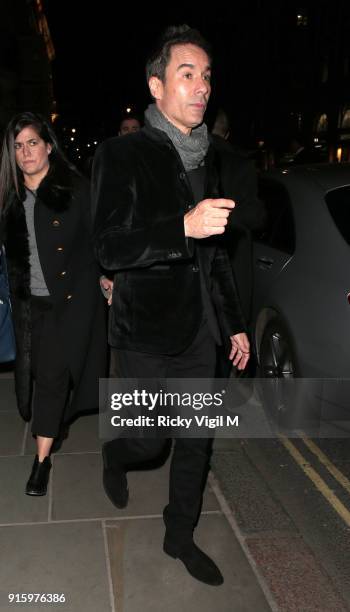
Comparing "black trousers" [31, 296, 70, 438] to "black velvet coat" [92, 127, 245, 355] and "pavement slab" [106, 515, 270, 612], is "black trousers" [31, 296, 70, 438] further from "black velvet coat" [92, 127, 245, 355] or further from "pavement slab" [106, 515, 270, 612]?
"black velvet coat" [92, 127, 245, 355]

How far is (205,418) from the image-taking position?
9.30ft

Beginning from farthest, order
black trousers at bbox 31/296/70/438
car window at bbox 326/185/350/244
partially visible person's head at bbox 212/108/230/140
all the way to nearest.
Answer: partially visible person's head at bbox 212/108/230/140
car window at bbox 326/185/350/244
black trousers at bbox 31/296/70/438

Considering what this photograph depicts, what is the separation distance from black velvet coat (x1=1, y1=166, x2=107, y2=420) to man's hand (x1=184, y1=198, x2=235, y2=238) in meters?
1.35

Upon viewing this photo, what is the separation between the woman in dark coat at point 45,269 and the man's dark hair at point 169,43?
105cm

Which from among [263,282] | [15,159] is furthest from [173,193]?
[263,282]

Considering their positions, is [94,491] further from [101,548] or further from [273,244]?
[273,244]

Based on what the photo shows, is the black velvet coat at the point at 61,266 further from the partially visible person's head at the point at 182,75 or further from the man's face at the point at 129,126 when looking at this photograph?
the man's face at the point at 129,126

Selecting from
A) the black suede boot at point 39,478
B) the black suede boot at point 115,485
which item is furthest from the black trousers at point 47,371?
the black suede boot at point 115,485

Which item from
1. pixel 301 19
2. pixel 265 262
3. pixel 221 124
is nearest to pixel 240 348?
pixel 265 262

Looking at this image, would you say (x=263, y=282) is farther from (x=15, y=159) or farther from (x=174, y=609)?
(x=174, y=609)

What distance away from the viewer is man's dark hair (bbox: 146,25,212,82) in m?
2.54

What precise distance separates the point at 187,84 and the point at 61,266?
1287mm

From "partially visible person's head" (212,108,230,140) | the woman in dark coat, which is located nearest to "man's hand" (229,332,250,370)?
the woman in dark coat

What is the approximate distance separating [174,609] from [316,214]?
251 centimetres
